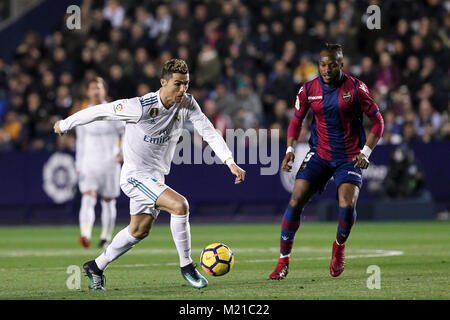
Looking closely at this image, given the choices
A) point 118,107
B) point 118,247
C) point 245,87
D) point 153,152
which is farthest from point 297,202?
point 245,87

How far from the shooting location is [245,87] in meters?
19.8

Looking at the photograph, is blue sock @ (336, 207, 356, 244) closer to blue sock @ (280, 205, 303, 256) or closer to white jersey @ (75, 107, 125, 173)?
blue sock @ (280, 205, 303, 256)

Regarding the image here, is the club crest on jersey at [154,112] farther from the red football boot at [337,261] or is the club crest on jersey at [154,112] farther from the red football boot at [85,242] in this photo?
the red football boot at [85,242]

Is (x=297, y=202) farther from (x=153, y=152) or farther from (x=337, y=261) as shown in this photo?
(x=153, y=152)

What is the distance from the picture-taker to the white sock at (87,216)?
13555mm

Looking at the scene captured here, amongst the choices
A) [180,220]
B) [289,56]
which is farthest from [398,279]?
[289,56]

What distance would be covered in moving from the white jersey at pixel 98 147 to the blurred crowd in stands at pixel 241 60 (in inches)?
185

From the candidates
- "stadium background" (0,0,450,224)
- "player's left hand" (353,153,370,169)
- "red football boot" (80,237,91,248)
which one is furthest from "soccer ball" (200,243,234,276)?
"stadium background" (0,0,450,224)

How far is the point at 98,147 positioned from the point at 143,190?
622 centimetres

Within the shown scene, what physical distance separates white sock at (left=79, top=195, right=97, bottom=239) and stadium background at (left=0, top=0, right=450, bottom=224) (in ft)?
17.4

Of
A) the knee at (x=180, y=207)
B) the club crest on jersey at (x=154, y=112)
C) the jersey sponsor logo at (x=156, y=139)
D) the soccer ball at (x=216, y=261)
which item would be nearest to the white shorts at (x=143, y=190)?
the knee at (x=180, y=207)

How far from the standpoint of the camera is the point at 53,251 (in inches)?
513

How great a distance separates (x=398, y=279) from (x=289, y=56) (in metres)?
12.1

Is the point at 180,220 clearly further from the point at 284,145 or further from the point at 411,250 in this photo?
Result: the point at 284,145
